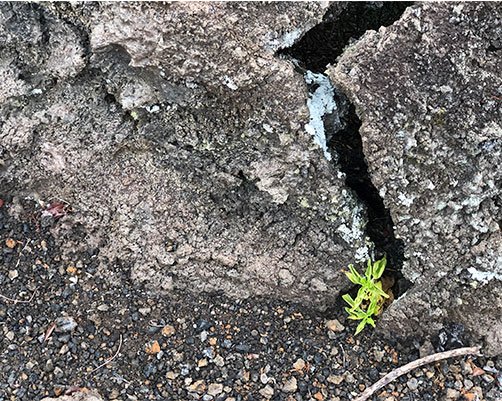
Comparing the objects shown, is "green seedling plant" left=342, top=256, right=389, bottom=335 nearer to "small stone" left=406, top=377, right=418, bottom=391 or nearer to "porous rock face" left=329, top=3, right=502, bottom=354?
"porous rock face" left=329, top=3, right=502, bottom=354

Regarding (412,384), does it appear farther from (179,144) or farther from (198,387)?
(179,144)

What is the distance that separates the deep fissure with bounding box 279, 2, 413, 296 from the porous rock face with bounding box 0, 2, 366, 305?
7 centimetres

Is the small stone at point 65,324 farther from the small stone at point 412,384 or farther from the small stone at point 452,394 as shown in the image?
the small stone at point 452,394

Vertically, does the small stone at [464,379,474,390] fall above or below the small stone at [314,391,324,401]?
above

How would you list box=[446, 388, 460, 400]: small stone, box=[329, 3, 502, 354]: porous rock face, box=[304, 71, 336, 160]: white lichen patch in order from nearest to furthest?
1. box=[329, 3, 502, 354]: porous rock face
2. box=[304, 71, 336, 160]: white lichen patch
3. box=[446, 388, 460, 400]: small stone

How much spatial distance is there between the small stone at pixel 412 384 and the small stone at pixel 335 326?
0.23 metres

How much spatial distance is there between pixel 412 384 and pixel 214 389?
540mm

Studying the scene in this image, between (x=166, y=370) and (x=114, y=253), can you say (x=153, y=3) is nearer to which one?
(x=114, y=253)

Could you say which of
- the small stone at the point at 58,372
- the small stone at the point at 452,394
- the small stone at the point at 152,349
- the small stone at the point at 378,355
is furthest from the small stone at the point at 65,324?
the small stone at the point at 452,394

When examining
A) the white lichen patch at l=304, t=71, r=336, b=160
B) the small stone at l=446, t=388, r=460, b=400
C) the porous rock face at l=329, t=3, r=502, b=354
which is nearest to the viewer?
the porous rock face at l=329, t=3, r=502, b=354

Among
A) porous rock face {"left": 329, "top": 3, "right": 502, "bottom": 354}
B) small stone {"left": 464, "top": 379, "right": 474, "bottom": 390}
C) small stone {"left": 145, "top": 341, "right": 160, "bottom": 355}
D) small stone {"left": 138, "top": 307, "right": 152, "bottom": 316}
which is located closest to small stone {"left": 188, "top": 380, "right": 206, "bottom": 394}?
small stone {"left": 145, "top": 341, "right": 160, "bottom": 355}

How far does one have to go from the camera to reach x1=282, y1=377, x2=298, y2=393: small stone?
78.7 inches

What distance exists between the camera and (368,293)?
2043 millimetres

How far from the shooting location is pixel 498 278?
6.21ft
